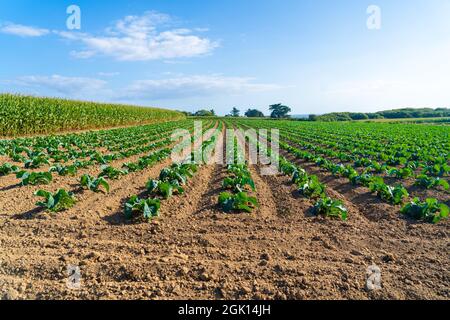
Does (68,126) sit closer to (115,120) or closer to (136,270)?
(115,120)

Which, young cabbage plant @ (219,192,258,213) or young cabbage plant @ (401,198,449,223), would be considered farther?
young cabbage plant @ (219,192,258,213)

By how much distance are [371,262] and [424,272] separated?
0.56 m

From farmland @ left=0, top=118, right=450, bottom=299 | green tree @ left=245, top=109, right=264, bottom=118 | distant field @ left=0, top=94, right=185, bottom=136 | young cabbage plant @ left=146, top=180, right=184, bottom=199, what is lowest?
farmland @ left=0, top=118, right=450, bottom=299

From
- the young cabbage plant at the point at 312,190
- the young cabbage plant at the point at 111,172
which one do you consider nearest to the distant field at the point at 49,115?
the young cabbage plant at the point at 111,172

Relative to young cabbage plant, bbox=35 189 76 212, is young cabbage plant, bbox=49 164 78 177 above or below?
above

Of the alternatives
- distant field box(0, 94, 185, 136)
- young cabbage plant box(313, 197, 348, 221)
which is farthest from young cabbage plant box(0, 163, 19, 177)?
distant field box(0, 94, 185, 136)

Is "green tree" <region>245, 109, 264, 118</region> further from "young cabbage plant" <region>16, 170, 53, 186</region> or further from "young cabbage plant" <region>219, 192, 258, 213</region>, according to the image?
"young cabbage plant" <region>219, 192, 258, 213</region>

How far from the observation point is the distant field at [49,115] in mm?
18266

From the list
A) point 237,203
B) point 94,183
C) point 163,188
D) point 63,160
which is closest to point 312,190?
point 237,203

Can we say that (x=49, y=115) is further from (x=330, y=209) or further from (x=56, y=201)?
(x=330, y=209)

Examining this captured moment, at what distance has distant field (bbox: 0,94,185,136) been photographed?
1827 centimetres

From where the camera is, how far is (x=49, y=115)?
21.4 meters

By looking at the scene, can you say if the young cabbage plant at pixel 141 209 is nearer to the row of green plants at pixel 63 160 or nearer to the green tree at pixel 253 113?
the row of green plants at pixel 63 160

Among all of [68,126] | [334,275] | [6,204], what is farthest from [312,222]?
[68,126]
